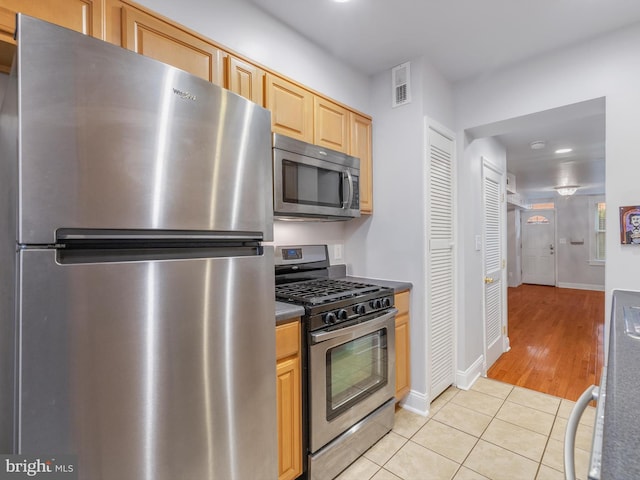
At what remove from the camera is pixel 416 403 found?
7.58ft

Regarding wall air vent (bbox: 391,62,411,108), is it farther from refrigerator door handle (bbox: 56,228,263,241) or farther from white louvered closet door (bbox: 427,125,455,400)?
refrigerator door handle (bbox: 56,228,263,241)

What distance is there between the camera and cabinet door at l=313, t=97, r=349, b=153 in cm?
207

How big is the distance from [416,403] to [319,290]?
1194 mm

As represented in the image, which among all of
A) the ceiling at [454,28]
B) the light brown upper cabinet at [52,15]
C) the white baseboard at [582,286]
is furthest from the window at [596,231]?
the light brown upper cabinet at [52,15]

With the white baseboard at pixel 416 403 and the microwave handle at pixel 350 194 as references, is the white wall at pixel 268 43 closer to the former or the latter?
the microwave handle at pixel 350 194

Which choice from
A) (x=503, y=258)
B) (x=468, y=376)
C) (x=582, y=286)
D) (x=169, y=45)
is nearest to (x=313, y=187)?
(x=169, y=45)

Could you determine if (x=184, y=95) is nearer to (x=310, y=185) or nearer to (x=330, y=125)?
(x=310, y=185)

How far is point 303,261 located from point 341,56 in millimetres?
1474

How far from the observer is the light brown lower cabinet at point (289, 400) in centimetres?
147

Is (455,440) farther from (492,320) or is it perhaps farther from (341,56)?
(341,56)

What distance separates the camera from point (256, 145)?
49.2 inches

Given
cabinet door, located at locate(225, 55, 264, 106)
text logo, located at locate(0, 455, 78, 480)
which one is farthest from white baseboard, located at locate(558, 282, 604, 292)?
text logo, located at locate(0, 455, 78, 480)

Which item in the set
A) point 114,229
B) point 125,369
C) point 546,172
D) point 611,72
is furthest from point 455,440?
point 546,172

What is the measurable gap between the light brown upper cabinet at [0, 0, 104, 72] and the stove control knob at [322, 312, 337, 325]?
4.92ft
